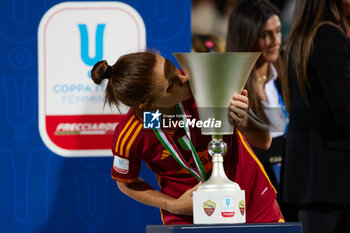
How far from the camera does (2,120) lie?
7.76ft

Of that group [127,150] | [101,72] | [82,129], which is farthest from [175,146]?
[82,129]

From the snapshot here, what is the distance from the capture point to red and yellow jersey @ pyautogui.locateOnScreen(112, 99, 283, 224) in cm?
198

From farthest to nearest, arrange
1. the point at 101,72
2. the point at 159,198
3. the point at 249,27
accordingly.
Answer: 1. the point at 249,27
2. the point at 159,198
3. the point at 101,72

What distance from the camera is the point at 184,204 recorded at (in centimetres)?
194

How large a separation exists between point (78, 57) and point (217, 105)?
781mm

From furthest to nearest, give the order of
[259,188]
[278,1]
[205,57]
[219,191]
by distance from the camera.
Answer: [278,1], [259,188], [205,57], [219,191]

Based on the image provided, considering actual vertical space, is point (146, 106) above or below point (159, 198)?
above

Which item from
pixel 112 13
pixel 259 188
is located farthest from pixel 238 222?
pixel 112 13

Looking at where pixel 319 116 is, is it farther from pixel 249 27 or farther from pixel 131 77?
pixel 131 77

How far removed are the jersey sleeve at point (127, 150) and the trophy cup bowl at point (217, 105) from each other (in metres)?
0.27

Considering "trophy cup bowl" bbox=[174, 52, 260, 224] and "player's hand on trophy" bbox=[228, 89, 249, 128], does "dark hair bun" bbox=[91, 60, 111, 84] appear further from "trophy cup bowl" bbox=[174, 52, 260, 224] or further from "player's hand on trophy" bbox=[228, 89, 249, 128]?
"player's hand on trophy" bbox=[228, 89, 249, 128]

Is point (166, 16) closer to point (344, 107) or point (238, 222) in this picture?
point (344, 107)

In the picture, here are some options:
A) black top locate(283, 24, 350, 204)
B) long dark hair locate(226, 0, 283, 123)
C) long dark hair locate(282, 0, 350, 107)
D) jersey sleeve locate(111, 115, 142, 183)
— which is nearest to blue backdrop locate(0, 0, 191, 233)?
long dark hair locate(226, 0, 283, 123)

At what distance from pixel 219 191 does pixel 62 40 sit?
1035mm
